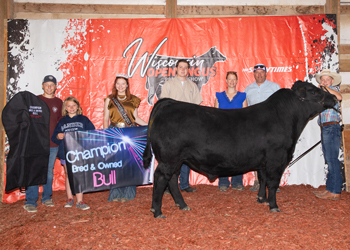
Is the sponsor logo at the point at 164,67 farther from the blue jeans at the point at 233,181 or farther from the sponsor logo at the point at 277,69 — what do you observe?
the blue jeans at the point at 233,181

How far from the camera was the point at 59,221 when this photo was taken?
3645 millimetres

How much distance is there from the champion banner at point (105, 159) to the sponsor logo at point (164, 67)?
4.49 ft

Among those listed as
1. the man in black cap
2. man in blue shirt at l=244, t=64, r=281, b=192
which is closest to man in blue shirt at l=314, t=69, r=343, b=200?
man in blue shirt at l=244, t=64, r=281, b=192

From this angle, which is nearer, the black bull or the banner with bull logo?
the black bull

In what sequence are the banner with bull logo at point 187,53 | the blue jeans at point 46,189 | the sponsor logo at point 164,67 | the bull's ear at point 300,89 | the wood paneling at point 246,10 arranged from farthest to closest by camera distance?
the wood paneling at point 246,10 < the sponsor logo at point 164,67 < the banner with bull logo at point 187,53 < the blue jeans at point 46,189 < the bull's ear at point 300,89

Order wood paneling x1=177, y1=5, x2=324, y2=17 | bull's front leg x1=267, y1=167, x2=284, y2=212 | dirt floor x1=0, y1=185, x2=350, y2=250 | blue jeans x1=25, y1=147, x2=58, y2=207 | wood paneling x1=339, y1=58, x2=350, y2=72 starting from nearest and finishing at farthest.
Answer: dirt floor x1=0, y1=185, x2=350, y2=250
bull's front leg x1=267, y1=167, x2=284, y2=212
blue jeans x1=25, y1=147, x2=58, y2=207
wood paneling x1=339, y1=58, x2=350, y2=72
wood paneling x1=177, y1=5, x2=324, y2=17

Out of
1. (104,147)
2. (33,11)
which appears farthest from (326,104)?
(33,11)

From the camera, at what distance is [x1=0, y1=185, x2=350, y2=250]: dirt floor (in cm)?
295

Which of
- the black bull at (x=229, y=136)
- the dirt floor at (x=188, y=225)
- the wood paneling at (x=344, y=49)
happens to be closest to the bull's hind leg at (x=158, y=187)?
the black bull at (x=229, y=136)

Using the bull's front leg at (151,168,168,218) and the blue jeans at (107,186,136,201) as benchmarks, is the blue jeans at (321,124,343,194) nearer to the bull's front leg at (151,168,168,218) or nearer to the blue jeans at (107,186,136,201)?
the bull's front leg at (151,168,168,218)

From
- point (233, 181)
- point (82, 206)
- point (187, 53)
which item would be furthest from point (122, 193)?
point (187, 53)

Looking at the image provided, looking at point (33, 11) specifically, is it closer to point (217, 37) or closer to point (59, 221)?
point (217, 37)

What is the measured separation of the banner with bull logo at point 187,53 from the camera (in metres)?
5.32

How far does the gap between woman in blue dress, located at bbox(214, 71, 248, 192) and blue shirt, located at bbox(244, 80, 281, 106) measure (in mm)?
153
